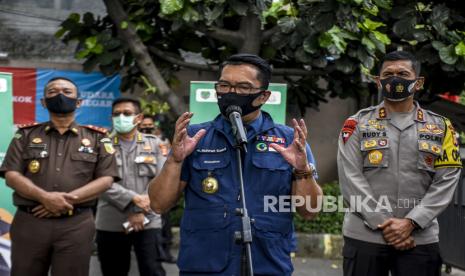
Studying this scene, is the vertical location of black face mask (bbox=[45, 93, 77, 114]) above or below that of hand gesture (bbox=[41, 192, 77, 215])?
above

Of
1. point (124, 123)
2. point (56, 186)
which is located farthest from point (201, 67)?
point (56, 186)

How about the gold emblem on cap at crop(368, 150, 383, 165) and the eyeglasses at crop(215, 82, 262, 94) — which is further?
the gold emblem on cap at crop(368, 150, 383, 165)

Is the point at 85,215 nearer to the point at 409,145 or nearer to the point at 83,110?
the point at 409,145

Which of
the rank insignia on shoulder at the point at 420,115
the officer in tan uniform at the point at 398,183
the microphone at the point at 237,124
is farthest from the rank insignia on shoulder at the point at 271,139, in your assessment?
the rank insignia on shoulder at the point at 420,115

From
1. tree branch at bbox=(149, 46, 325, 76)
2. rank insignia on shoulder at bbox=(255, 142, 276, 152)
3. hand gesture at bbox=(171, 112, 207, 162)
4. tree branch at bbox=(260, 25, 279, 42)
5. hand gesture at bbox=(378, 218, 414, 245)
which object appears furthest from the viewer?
tree branch at bbox=(149, 46, 325, 76)

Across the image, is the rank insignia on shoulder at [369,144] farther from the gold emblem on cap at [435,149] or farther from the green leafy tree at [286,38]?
the green leafy tree at [286,38]

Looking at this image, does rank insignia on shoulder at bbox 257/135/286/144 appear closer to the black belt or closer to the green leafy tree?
the black belt

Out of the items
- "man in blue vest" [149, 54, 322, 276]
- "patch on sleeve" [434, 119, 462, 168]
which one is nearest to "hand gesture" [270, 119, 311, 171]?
"man in blue vest" [149, 54, 322, 276]

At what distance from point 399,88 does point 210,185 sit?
1498 millimetres

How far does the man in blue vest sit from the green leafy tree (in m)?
3.07

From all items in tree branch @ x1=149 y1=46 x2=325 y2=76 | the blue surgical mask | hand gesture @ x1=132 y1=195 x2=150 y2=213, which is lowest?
hand gesture @ x1=132 y1=195 x2=150 y2=213

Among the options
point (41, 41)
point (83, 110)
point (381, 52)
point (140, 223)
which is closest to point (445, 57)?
point (381, 52)

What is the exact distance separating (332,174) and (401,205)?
21.1 ft

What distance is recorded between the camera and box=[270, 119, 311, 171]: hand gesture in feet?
10.9
